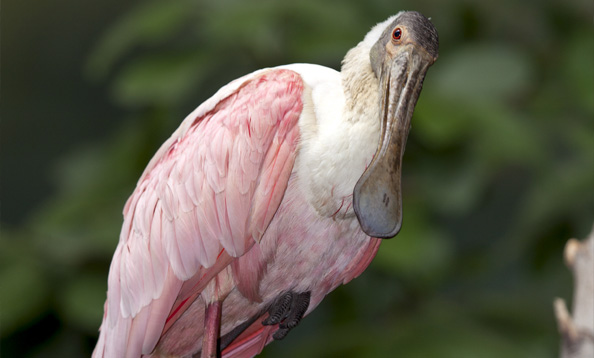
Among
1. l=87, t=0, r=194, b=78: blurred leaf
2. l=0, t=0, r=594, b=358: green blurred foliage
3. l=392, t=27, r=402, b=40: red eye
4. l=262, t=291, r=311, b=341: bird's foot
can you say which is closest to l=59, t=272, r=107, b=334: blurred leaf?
l=0, t=0, r=594, b=358: green blurred foliage

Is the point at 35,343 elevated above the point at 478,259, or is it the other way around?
the point at 35,343

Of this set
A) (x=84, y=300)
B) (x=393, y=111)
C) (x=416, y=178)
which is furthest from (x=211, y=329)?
(x=416, y=178)

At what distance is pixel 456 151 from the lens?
225cm

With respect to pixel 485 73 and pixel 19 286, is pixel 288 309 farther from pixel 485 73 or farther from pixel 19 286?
pixel 485 73

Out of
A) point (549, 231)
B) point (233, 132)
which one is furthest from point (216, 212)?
point (549, 231)

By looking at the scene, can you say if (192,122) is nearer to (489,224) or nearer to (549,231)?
(549,231)

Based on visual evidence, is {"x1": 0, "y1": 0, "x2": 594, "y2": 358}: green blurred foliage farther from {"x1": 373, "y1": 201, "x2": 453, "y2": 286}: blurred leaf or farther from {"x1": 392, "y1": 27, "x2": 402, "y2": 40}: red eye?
{"x1": 392, "y1": 27, "x2": 402, "y2": 40}: red eye

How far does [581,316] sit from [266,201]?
1.46 ft

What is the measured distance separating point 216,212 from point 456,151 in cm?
131

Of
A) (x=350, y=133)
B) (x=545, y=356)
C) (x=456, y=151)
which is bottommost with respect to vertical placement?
(x=545, y=356)

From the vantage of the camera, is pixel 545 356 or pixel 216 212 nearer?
pixel 216 212

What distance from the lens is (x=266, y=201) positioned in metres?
0.99

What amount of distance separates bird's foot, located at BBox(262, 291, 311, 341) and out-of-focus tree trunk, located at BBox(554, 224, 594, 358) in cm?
34

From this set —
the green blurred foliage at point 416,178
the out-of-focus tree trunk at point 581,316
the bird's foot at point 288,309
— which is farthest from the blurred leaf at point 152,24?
the out-of-focus tree trunk at point 581,316
